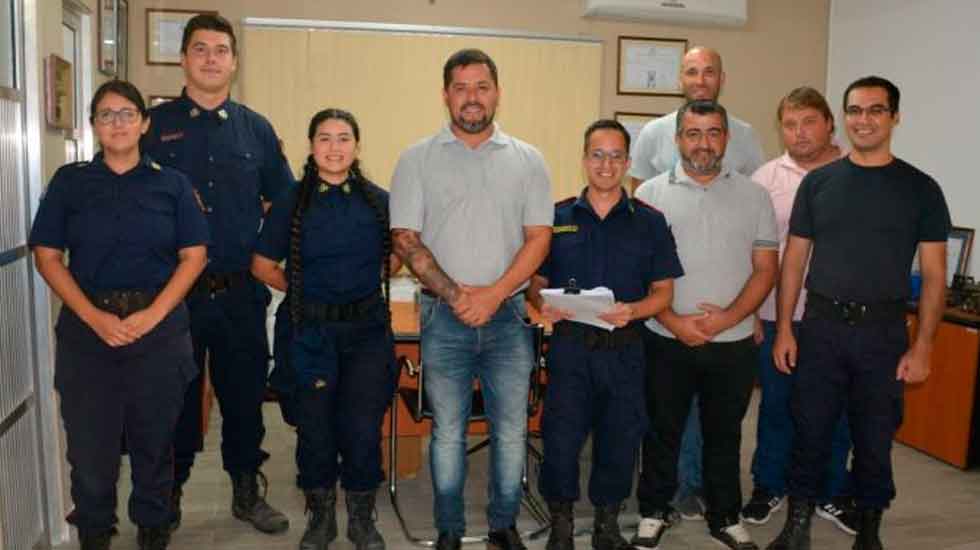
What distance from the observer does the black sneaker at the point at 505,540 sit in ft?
9.93

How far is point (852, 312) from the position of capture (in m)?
2.99

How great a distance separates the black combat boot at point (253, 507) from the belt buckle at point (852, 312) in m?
2.19

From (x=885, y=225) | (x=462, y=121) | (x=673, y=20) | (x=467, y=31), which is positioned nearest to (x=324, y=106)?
(x=467, y=31)

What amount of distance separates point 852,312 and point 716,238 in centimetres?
52

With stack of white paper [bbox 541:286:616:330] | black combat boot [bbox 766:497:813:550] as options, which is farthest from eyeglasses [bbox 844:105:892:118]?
black combat boot [bbox 766:497:813:550]

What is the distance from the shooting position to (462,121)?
288cm

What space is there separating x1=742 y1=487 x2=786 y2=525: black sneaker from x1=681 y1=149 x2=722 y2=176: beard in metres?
1.38

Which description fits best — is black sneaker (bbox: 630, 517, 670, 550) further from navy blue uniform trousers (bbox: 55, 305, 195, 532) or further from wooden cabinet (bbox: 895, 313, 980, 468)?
wooden cabinet (bbox: 895, 313, 980, 468)

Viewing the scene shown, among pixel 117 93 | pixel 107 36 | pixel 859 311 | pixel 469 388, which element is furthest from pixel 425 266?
pixel 107 36

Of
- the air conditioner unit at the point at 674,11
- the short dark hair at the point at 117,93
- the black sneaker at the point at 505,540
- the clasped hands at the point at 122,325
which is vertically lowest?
the black sneaker at the point at 505,540

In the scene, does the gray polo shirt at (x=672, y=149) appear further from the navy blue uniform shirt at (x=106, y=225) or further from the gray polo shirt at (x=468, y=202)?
the navy blue uniform shirt at (x=106, y=225)

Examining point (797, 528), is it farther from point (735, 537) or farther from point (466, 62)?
point (466, 62)

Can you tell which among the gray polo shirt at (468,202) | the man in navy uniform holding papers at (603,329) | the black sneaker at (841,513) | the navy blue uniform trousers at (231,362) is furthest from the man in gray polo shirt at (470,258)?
the black sneaker at (841,513)

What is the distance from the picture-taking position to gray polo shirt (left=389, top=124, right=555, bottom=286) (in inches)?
113
